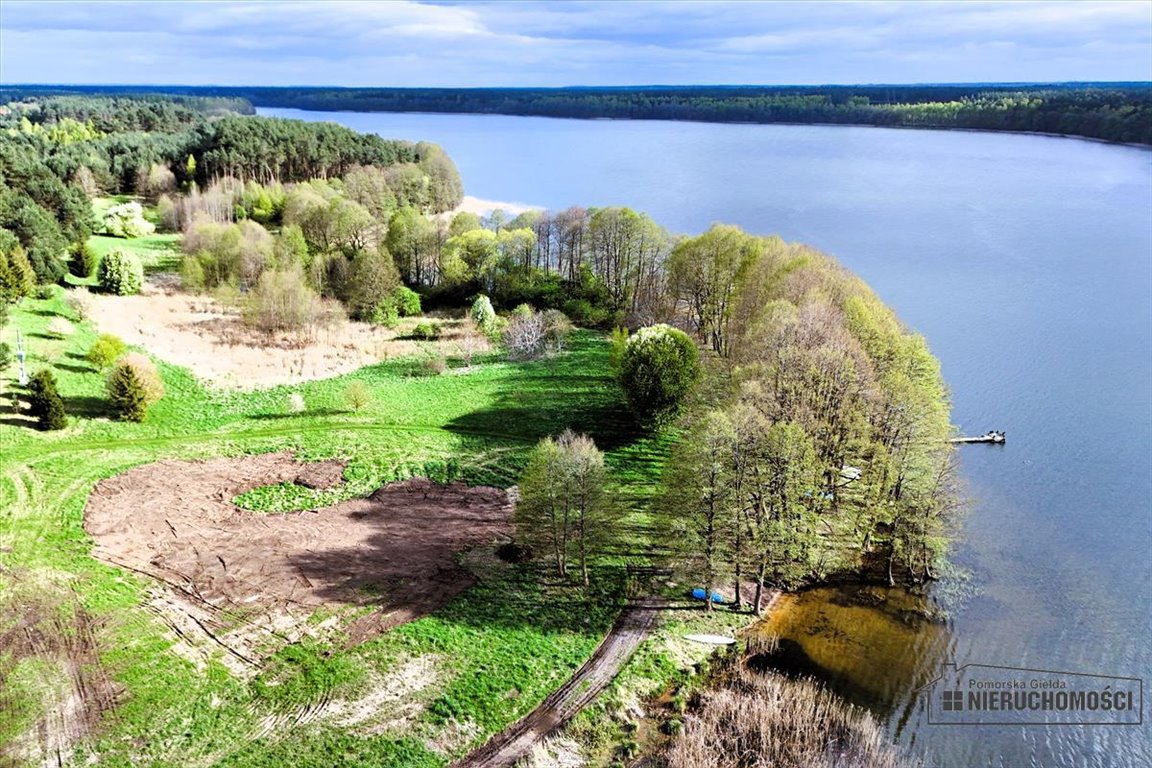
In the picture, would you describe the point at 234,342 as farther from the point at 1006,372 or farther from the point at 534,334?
the point at 1006,372

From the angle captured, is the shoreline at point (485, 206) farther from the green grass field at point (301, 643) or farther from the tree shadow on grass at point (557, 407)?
the green grass field at point (301, 643)

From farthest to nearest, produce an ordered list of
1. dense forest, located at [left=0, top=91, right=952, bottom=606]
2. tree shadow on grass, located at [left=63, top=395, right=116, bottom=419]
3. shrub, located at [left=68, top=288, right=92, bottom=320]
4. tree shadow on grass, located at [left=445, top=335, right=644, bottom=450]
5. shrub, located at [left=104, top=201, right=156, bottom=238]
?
1. shrub, located at [left=104, top=201, right=156, bottom=238]
2. shrub, located at [left=68, top=288, right=92, bottom=320]
3. tree shadow on grass, located at [left=445, top=335, right=644, bottom=450]
4. tree shadow on grass, located at [left=63, top=395, right=116, bottom=419]
5. dense forest, located at [left=0, top=91, right=952, bottom=606]

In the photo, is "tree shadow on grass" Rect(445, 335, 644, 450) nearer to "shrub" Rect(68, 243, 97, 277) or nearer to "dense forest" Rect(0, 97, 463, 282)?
"shrub" Rect(68, 243, 97, 277)

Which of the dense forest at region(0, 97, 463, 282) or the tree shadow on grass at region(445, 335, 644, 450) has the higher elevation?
the dense forest at region(0, 97, 463, 282)

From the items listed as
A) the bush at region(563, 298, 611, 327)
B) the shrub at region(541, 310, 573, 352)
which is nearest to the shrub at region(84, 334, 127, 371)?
the shrub at region(541, 310, 573, 352)

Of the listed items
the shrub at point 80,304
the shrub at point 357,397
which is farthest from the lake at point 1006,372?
the shrub at point 80,304

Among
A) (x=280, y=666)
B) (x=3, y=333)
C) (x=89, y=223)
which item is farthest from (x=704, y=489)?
(x=89, y=223)
